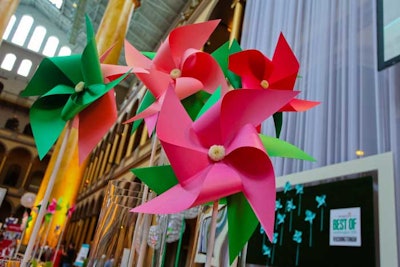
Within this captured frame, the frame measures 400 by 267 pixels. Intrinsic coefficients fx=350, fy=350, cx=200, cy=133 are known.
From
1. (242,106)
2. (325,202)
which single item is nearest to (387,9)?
(325,202)

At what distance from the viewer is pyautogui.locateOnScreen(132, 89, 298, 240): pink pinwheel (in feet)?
2.27

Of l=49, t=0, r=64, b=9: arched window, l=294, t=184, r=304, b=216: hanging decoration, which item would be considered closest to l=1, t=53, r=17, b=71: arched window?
l=49, t=0, r=64, b=9: arched window

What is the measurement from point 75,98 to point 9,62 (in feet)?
78.5

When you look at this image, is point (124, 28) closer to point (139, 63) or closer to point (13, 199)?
point (139, 63)

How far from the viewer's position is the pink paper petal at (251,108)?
79 centimetres

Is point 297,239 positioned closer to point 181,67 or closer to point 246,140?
point 181,67

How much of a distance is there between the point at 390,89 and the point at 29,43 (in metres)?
25.0

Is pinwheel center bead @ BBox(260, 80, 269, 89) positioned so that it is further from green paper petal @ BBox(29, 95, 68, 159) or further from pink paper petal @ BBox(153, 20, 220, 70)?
green paper petal @ BBox(29, 95, 68, 159)

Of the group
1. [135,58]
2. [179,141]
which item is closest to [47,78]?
[135,58]

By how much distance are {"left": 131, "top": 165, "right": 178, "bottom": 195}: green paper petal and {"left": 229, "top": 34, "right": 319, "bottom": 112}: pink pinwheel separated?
474 millimetres

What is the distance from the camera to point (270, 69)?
1.13m

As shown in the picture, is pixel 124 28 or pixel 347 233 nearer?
pixel 347 233

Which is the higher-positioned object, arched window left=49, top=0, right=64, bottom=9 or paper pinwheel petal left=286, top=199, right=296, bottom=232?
arched window left=49, top=0, right=64, bottom=9

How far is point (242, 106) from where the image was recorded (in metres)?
0.80
